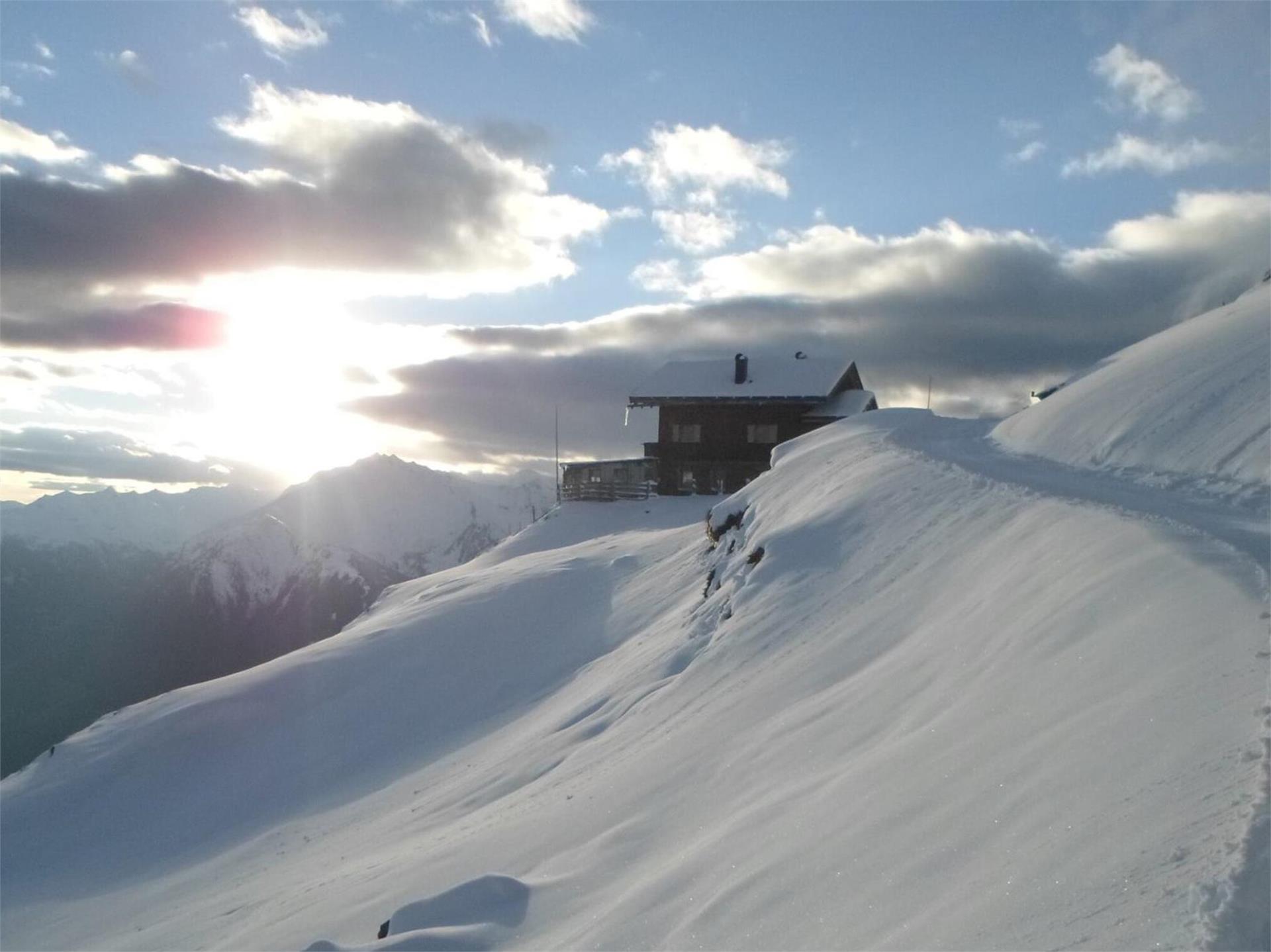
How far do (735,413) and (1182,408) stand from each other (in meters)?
33.5

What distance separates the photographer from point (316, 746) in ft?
79.2

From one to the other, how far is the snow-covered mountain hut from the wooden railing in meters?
1.18

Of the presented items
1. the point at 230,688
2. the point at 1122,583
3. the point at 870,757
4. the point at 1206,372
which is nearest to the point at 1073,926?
the point at 870,757

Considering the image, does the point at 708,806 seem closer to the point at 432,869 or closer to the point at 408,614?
the point at 432,869

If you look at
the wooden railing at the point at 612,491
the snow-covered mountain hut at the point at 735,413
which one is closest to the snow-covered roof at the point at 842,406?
the snow-covered mountain hut at the point at 735,413

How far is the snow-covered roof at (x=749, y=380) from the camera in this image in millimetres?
49594

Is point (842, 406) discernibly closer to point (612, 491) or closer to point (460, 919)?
point (612, 491)

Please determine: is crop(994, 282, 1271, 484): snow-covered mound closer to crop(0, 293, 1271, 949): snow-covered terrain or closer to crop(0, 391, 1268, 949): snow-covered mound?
crop(0, 293, 1271, 949): snow-covered terrain

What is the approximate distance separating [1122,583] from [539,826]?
7505mm

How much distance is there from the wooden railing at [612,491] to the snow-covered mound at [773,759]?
20359mm

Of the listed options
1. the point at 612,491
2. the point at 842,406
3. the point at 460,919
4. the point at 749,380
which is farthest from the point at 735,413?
the point at 460,919

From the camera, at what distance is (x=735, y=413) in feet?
164

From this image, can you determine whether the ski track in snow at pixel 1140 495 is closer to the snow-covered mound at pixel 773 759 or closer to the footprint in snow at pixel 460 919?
the snow-covered mound at pixel 773 759

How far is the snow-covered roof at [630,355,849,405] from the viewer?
163 ft
